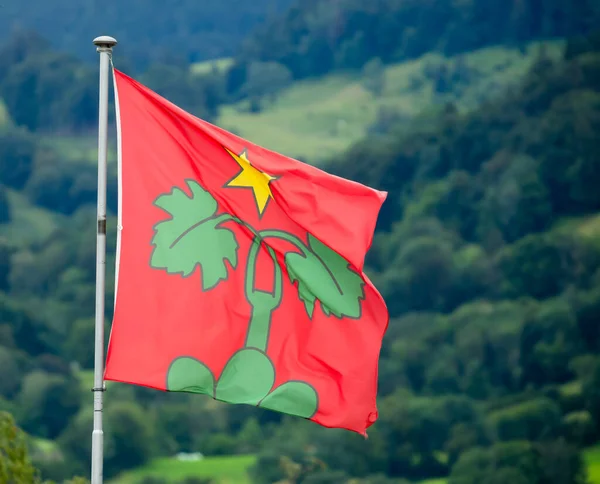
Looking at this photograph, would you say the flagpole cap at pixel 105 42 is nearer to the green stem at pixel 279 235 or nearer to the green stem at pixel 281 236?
the green stem at pixel 279 235

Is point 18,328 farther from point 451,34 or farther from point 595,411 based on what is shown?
point 451,34

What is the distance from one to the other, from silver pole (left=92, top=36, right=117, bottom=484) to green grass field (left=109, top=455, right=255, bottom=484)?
8226 centimetres

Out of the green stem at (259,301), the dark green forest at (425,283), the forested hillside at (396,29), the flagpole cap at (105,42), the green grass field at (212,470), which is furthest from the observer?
the forested hillside at (396,29)

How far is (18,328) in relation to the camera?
12194 centimetres

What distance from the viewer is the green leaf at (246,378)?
10406 mm

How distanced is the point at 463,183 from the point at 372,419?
128 metres

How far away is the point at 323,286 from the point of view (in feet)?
35.3

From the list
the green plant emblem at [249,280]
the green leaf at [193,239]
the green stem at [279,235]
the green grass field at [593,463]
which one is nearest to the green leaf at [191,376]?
the green plant emblem at [249,280]

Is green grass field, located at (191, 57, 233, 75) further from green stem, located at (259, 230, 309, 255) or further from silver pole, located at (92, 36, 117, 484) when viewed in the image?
silver pole, located at (92, 36, 117, 484)

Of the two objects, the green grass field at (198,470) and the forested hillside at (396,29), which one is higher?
the forested hillside at (396,29)

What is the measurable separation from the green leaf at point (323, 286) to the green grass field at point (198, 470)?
267ft

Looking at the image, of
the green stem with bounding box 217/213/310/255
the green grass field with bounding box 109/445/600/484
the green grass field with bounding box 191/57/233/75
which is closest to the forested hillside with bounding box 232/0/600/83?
the green grass field with bounding box 191/57/233/75

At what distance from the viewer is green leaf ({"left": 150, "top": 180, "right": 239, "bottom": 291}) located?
10.5m

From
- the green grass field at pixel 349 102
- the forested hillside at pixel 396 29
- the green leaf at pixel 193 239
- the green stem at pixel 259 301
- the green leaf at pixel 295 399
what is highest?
the forested hillside at pixel 396 29
